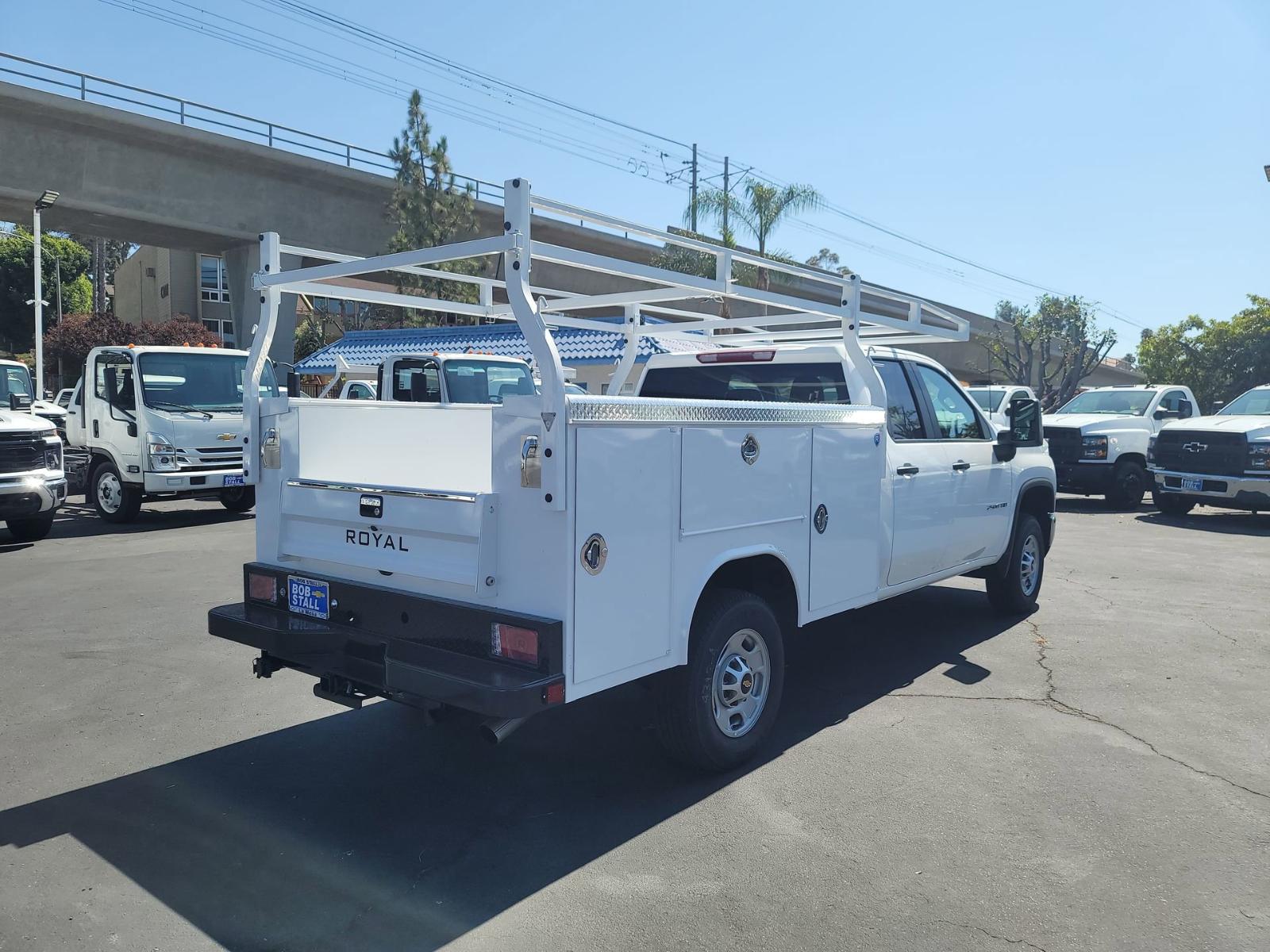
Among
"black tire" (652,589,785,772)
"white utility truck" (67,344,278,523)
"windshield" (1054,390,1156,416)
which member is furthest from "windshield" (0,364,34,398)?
"windshield" (1054,390,1156,416)

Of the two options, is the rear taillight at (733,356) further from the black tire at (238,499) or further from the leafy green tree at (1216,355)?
the leafy green tree at (1216,355)

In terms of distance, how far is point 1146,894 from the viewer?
3469 mm

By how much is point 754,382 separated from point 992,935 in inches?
145

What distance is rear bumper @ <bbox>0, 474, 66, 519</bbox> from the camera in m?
10.4

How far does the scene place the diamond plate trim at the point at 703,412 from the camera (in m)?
3.54

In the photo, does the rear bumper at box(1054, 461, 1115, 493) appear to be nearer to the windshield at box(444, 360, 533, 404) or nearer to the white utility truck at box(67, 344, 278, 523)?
the windshield at box(444, 360, 533, 404)

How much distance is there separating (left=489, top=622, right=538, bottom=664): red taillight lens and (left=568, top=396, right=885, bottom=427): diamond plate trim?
0.81 m

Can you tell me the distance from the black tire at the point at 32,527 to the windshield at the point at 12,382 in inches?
65.9

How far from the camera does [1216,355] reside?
133 feet

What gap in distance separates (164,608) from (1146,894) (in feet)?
23.3

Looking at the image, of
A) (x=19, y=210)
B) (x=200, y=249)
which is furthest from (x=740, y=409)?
(x=200, y=249)

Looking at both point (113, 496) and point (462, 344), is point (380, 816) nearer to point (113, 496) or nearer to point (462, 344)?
point (113, 496)

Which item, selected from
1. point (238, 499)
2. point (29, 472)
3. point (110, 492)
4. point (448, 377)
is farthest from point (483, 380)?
point (110, 492)

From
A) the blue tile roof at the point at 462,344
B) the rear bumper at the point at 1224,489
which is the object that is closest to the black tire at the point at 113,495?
the blue tile roof at the point at 462,344
